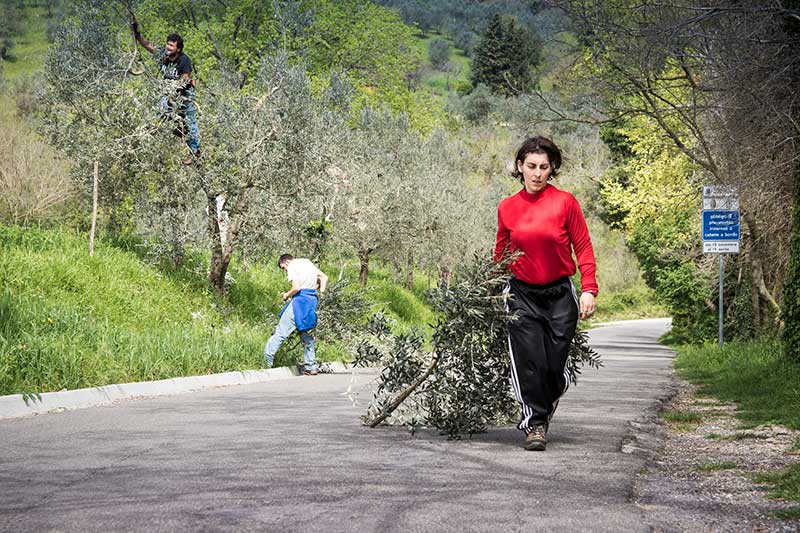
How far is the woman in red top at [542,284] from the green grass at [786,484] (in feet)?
5.43

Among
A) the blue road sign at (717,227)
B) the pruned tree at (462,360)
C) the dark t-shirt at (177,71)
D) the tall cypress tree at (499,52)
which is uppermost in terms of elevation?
the tall cypress tree at (499,52)

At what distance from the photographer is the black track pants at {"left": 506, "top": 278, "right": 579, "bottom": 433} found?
7887mm

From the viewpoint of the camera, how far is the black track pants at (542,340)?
25.9ft

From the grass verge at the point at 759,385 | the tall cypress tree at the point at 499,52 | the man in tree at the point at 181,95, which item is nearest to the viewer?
the grass verge at the point at 759,385

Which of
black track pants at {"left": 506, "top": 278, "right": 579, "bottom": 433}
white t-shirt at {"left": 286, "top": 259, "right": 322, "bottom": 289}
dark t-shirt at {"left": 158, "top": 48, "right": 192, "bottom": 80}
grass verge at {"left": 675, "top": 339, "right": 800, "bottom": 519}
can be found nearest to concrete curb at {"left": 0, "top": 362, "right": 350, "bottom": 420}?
white t-shirt at {"left": 286, "top": 259, "right": 322, "bottom": 289}

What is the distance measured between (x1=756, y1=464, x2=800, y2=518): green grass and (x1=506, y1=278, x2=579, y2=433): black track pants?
66.0 inches

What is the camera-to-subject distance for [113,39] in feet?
99.3

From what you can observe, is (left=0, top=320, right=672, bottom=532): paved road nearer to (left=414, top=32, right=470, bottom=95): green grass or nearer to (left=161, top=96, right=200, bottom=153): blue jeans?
(left=161, top=96, right=200, bottom=153): blue jeans

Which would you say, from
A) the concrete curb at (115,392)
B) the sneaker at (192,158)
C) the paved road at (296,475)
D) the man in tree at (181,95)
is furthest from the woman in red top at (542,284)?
the sneaker at (192,158)

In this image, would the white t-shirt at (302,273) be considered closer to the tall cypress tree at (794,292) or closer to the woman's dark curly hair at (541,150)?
the tall cypress tree at (794,292)

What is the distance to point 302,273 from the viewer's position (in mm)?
17438

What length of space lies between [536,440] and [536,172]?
1.95 m

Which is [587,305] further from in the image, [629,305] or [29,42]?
[29,42]

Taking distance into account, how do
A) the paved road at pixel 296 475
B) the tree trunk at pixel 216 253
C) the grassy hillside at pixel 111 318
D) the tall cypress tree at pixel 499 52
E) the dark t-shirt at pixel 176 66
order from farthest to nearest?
the tall cypress tree at pixel 499 52
the tree trunk at pixel 216 253
the dark t-shirt at pixel 176 66
the grassy hillside at pixel 111 318
the paved road at pixel 296 475
